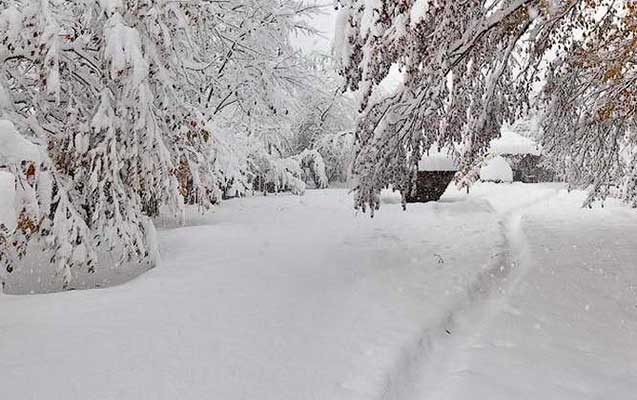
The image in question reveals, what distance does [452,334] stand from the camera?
221 inches

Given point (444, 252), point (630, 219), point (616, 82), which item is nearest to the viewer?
point (616, 82)

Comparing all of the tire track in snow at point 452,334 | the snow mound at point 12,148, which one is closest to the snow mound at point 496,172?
the tire track in snow at point 452,334

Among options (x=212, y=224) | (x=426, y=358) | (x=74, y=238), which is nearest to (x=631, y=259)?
(x=426, y=358)

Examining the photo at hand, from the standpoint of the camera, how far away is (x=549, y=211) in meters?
16.5

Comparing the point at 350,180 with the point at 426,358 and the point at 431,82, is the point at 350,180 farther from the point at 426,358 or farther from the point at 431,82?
the point at 426,358

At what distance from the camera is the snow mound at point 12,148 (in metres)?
4.04

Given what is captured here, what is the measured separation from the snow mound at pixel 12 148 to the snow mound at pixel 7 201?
691 millimetres

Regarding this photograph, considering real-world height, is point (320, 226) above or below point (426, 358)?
above

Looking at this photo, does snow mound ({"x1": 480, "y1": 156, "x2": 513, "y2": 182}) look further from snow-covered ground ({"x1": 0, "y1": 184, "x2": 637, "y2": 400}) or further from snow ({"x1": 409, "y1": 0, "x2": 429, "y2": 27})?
snow ({"x1": 409, "y1": 0, "x2": 429, "y2": 27})

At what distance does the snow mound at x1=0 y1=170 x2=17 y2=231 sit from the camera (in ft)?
11.0

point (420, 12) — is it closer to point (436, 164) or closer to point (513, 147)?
point (436, 164)

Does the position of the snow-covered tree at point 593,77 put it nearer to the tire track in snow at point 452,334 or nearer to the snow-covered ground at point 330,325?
the snow-covered ground at point 330,325

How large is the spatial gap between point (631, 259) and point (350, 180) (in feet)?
17.1

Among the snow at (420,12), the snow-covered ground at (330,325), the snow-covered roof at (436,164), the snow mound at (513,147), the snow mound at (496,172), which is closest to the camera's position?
the snow-covered ground at (330,325)
